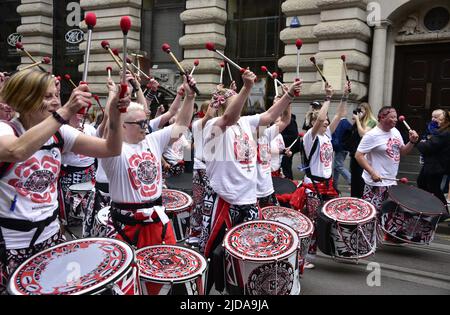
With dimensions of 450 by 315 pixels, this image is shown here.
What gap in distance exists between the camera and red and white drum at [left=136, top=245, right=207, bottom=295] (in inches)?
104

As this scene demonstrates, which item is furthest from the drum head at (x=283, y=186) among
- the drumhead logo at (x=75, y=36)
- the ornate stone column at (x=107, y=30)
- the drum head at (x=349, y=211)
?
the drumhead logo at (x=75, y=36)

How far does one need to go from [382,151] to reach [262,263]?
3.33 m

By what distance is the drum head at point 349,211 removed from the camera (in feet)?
15.3

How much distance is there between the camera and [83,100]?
2.26m

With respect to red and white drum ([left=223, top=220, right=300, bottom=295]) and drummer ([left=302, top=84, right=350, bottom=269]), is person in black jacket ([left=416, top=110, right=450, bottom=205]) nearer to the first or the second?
drummer ([left=302, top=84, right=350, bottom=269])

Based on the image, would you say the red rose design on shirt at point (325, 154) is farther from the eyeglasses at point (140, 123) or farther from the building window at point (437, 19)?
the building window at point (437, 19)

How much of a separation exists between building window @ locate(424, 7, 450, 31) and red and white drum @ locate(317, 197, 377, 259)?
22.5 feet

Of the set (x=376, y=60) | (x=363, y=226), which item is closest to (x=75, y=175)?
(x=363, y=226)

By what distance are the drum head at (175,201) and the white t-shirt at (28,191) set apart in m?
2.01

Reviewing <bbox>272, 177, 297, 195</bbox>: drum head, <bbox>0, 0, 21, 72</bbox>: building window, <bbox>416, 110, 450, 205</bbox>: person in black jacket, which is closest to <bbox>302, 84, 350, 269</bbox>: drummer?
<bbox>272, 177, 297, 195</bbox>: drum head

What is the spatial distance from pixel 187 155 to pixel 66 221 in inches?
176

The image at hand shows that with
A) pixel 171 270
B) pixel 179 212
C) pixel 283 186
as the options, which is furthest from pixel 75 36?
pixel 171 270

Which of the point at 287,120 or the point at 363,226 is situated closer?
the point at 363,226
